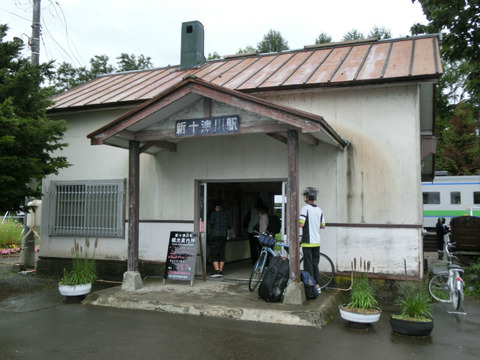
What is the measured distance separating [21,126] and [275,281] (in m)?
5.83

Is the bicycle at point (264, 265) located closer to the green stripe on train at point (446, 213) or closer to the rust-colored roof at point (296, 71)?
the rust-colored roof at point (296, 71)

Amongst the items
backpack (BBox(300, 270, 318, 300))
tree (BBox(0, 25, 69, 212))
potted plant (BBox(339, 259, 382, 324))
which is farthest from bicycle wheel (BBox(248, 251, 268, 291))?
tree (BBox(0, 25, 69, 212))

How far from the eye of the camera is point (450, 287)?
7.38 m

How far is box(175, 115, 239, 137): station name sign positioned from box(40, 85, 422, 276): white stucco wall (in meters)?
0.30

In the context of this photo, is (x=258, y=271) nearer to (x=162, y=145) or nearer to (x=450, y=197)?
(x=162, y=145)

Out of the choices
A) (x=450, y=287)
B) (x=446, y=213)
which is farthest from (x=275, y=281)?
(x=446, y=213)

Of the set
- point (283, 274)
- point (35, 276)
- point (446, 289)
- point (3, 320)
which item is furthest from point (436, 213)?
point (3, 320)

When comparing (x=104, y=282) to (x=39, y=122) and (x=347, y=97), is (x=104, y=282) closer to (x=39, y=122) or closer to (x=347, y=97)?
(x=39, y=122)

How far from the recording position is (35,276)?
35.2 feet

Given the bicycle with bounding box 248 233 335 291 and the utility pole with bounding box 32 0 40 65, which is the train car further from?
the utility pole with bounding box 32 0 40 65

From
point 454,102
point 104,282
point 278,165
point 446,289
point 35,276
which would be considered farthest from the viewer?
point 454,102

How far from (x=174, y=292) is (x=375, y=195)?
4379mm

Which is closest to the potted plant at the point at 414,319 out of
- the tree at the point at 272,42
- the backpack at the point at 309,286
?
the backpack at the point at 309,286

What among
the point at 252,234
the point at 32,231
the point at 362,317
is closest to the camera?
the point at 362,317
